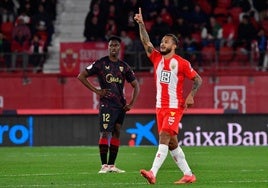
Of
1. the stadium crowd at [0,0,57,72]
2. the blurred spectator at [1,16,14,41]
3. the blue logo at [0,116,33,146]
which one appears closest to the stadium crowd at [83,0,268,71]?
the stadium crowd at [0,0,57,72]

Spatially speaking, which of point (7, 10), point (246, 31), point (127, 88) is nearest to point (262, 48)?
point (246, 31)

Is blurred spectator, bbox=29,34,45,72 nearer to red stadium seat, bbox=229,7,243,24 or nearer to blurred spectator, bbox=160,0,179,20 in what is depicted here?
blurred spectator, bbox=160,0,179,20

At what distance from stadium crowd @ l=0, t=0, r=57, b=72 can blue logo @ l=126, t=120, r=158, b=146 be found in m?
4.23

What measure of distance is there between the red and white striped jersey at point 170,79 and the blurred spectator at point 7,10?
1936cm

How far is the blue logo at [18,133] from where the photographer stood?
2661cm

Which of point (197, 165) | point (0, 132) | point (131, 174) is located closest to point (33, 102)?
point (0, 132)

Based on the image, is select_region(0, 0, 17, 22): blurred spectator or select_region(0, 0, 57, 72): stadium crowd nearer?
select_region(0, 0, 57, 72): stadium crowd

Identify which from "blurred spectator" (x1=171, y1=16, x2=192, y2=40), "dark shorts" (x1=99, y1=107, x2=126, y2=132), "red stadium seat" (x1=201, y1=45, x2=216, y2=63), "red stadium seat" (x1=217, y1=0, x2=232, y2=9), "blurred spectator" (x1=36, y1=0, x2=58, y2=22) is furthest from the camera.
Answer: "blurred spectator" (x1=36, y1=0, x2=58, y2=22)

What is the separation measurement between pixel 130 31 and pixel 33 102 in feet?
14.7

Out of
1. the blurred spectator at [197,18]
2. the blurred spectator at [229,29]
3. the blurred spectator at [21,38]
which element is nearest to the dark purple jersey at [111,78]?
the blurred spectator at [229,29]

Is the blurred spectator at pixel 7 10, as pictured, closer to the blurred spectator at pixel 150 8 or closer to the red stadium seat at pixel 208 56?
the blurred spectator at pixel 150 8

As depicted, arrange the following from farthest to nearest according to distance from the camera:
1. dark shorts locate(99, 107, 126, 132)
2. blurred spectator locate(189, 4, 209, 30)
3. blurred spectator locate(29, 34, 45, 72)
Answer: blurred spectator locate(189, 4, 209, 30) < blurred spectator locate(29, 34, 45, 72) < dark shorts locate(99, 107, 126, 132)

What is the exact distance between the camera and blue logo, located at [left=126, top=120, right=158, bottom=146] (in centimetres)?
2658

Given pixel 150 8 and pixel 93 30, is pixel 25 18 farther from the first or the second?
pixel 150 8
